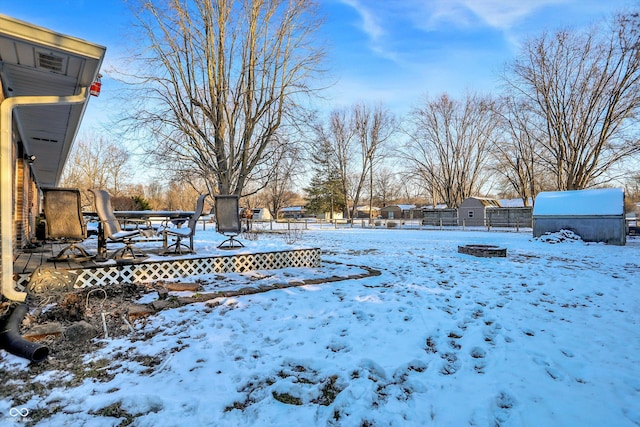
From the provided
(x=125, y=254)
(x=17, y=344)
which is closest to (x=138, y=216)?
(x=125, y=254)

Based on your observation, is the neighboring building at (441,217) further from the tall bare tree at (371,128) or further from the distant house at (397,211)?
the distant house at (397,211)

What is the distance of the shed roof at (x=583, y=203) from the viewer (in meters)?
12.7

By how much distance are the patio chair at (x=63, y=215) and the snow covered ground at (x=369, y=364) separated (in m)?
2.50

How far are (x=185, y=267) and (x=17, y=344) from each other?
279 cm

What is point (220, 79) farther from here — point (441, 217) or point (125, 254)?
point (441, 217)

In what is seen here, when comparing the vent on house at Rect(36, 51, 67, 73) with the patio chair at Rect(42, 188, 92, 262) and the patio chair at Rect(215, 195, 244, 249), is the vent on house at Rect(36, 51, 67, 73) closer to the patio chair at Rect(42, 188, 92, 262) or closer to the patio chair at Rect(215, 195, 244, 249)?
the patio chair at Rect(42, 188, 92, 262)

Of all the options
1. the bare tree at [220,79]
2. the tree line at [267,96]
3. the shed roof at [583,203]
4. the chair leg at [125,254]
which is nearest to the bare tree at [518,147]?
the tree line at [267,96]

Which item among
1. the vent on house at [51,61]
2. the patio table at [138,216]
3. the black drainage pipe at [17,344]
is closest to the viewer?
the black drainage pipe at [17,344]

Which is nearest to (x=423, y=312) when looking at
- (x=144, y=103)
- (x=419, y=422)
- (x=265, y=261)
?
(x=419, y=422)

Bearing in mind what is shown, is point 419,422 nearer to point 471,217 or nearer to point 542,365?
point 542,365

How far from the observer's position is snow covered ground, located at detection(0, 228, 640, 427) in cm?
194

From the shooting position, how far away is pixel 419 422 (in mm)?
1886

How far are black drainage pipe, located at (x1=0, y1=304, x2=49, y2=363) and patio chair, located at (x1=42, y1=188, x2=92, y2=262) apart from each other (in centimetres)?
216

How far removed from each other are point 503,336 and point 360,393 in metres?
1.78
